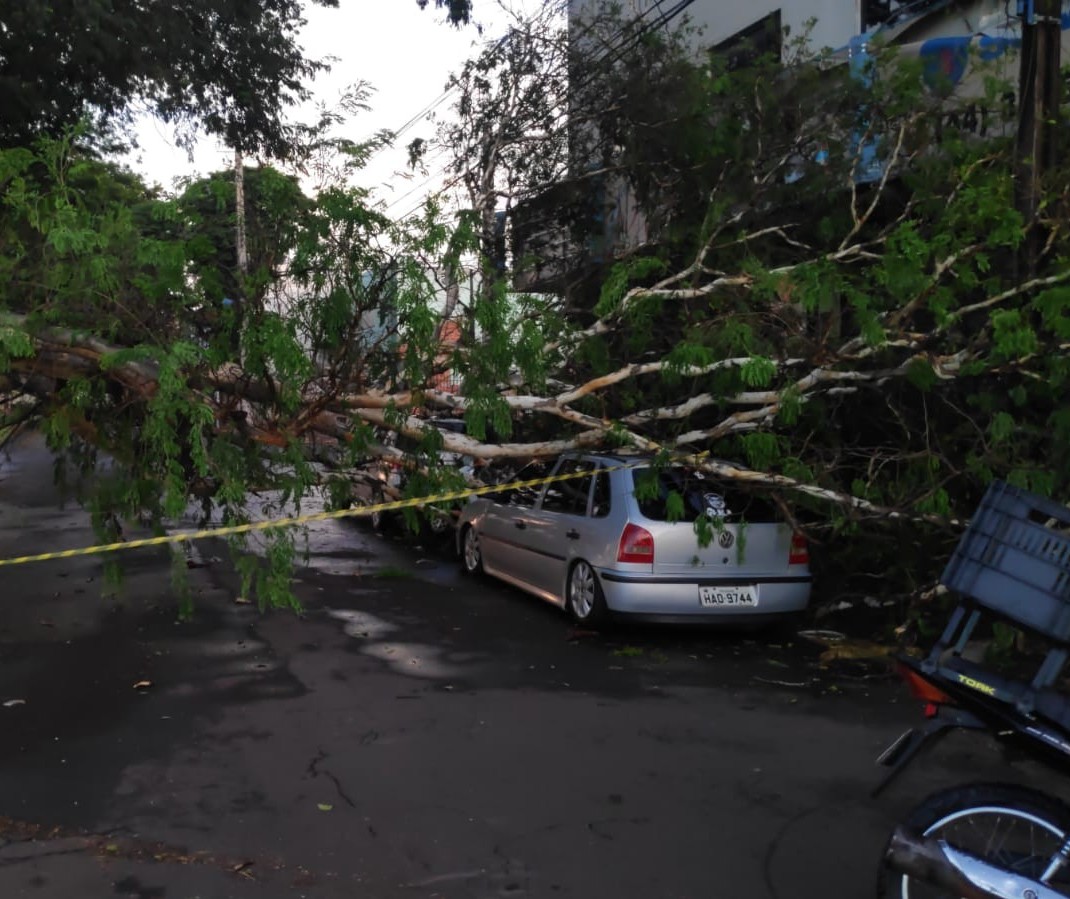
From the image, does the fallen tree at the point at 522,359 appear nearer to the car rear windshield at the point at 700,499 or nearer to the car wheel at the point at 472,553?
the car rear windshield at the point at 700,499

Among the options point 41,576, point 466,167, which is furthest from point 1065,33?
point 41,576

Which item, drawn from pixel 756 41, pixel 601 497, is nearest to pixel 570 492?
pixel 601 497

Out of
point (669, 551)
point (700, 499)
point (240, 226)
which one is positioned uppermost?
point (240, 226)

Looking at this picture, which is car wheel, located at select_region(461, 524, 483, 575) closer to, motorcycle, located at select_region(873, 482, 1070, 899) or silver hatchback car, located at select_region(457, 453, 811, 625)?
silver hatchback car, located at select_region(457, 453, 811, 625)

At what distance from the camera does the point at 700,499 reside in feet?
28.6

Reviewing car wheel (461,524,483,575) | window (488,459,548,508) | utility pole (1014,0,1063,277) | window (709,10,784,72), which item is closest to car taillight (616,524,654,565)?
window (488,459,548,508)

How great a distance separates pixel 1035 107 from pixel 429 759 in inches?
249

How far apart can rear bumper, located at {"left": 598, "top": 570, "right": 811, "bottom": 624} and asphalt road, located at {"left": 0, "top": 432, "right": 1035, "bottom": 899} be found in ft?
0.95

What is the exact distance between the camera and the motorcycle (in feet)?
11.2

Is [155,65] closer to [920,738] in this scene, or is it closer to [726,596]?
[726,596]

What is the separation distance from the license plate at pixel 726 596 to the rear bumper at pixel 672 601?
0.09 feet

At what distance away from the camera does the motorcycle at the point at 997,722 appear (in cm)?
343

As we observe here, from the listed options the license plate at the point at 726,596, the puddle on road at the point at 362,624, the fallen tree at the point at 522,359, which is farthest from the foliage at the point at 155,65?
the license plate at the point at 726,596

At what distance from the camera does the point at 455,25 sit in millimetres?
12633
